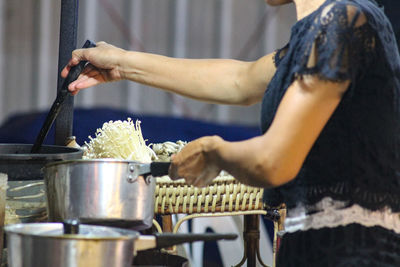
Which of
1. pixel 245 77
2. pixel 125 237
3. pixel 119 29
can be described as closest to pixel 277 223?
pixel 245 77

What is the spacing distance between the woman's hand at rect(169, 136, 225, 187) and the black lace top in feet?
0.44

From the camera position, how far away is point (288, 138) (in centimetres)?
97

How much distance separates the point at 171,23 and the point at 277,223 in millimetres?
3327

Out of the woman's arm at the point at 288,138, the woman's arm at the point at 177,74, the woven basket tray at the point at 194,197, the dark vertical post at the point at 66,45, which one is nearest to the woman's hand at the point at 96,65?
the woman's arm at the point at 177,74

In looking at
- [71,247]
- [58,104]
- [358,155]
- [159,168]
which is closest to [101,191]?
[159,168]

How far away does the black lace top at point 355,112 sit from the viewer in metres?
1.00

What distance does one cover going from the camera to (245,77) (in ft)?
4.72

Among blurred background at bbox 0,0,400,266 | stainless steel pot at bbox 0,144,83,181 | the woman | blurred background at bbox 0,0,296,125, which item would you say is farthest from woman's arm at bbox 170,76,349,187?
blurred background at bbox 0,0,296,125

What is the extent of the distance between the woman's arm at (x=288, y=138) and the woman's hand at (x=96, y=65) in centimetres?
52

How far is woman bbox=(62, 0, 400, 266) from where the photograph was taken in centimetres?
98

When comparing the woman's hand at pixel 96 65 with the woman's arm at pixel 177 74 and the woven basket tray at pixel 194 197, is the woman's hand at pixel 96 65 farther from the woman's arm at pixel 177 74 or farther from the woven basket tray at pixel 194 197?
the woven basket tray at pixel 194 197

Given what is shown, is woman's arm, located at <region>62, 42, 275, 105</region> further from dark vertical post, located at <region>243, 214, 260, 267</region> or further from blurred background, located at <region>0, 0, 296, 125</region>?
blurred background, located at <region>0, 0, 296, 125</region>

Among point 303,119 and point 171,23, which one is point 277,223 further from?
point 171,23

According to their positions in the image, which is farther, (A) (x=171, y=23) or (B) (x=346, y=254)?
(A) (x=171, y=23)
